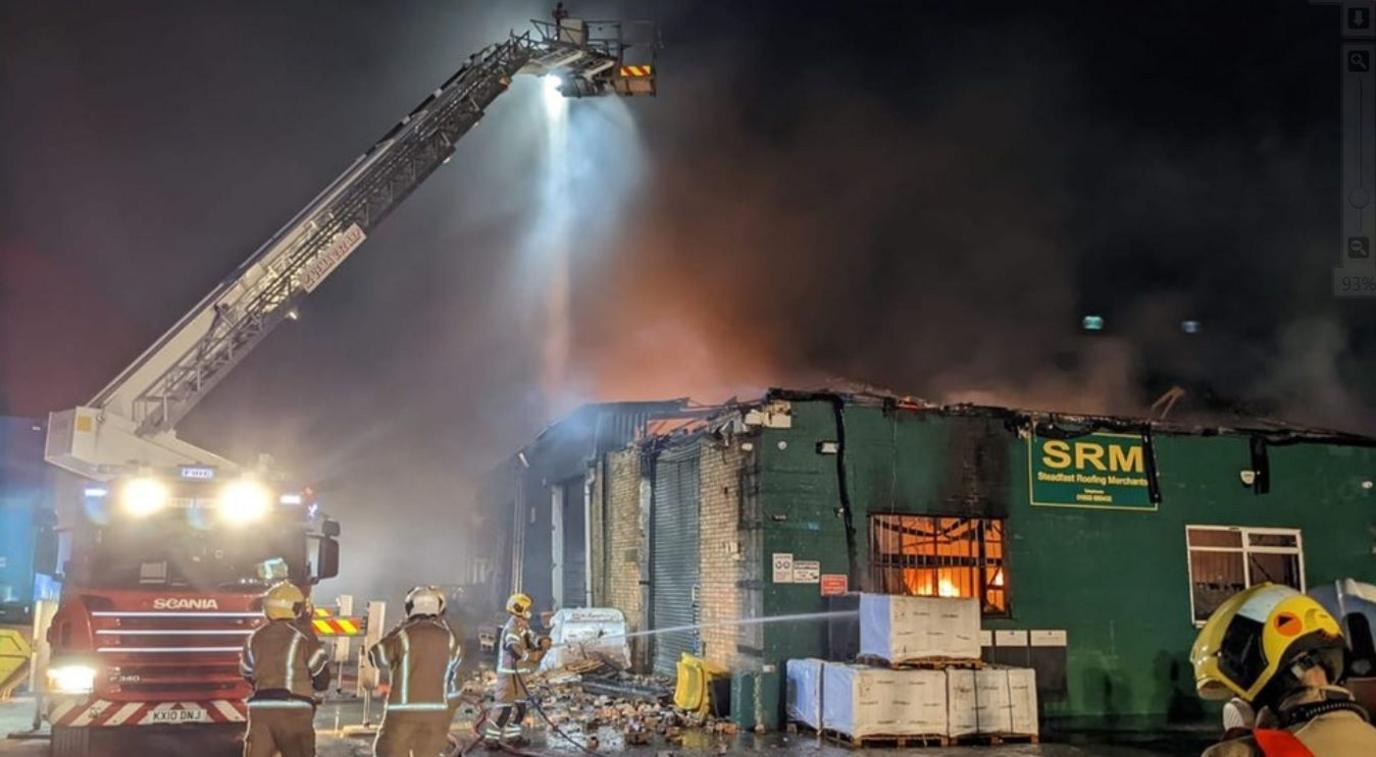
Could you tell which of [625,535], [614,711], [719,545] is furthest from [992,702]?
[625,535]

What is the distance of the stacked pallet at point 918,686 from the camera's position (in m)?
9.70

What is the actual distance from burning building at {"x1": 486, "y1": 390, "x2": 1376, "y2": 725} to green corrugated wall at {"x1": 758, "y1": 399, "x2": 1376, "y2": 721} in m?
0.02

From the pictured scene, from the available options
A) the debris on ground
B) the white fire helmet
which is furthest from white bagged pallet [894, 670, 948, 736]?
the white fire helmet

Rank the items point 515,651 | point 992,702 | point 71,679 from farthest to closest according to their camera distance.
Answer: point 992,702
point 515,651
point 71,679

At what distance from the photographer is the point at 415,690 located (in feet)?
18.9

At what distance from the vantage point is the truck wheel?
7598mm

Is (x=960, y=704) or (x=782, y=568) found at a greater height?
(x=782, y=568)

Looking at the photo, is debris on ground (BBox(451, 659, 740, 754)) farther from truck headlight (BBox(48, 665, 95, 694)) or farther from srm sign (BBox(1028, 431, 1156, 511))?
Answer: srm sign (BBox(1028, 431, 1156, 511))

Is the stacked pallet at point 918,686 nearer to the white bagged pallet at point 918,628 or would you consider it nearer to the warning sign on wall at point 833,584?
the white bagged pallet at point 918,628

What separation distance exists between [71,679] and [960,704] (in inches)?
300

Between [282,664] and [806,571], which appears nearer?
[282,664]

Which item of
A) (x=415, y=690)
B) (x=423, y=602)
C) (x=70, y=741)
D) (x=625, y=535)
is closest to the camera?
(x=415, y=690)

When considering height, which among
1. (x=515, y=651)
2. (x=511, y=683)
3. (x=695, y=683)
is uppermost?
(x=515, y=651)

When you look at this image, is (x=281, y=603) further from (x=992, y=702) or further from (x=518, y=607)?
(x=992, y=702)
